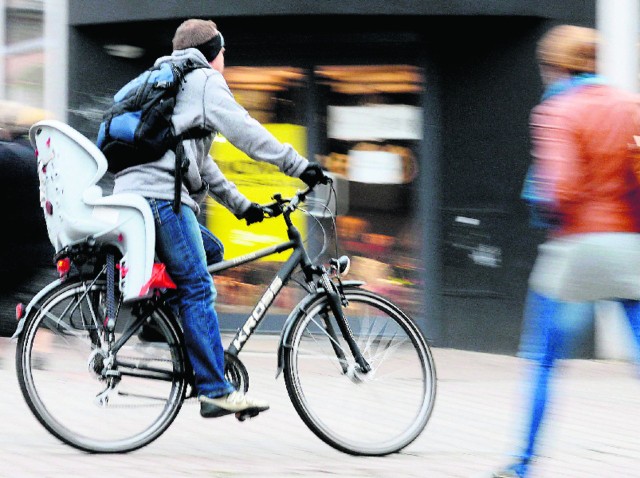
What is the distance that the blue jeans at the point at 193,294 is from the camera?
5.15 m

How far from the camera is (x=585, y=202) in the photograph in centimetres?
450

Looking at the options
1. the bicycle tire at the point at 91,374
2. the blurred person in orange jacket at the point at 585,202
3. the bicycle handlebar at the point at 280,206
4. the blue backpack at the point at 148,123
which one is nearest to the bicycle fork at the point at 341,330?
the bicycle handlebar at the point at 280,206

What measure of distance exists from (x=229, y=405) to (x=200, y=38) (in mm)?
1560

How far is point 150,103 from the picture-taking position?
16.7ft

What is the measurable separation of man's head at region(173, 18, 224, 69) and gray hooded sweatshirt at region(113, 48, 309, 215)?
76 millimetres

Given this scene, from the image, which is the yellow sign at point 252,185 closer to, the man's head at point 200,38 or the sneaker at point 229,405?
the man's head at point 200,38

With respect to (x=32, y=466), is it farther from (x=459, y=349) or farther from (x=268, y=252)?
(x=459, y=349)

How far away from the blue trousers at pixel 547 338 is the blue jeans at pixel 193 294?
4.24 ft

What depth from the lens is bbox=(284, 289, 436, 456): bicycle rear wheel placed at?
529cm

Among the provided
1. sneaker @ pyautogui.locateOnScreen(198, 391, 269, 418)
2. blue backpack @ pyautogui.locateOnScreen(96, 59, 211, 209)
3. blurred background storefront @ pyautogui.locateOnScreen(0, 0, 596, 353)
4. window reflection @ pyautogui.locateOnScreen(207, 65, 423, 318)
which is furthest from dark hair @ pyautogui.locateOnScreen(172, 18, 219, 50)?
window reflection @ pyautogui.locateOnScreen(207, 65, 423, 318)

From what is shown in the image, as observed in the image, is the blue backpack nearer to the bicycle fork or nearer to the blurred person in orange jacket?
the bicycle fork

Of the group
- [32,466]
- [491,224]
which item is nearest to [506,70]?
[491,224]

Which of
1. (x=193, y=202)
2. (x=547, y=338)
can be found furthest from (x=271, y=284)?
(x=547, y=338)

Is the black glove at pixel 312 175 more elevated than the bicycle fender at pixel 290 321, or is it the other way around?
the black glove at pixel 312 175
